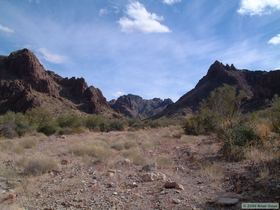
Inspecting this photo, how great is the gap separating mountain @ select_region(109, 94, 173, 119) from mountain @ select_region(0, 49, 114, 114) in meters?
42.3

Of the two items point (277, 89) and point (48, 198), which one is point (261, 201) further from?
point (277, 89)

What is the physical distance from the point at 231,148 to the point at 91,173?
502 cm

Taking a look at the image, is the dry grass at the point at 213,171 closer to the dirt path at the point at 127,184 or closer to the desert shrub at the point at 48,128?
the dirt path at the point at 127,184

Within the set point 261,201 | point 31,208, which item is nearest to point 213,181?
point 261,201

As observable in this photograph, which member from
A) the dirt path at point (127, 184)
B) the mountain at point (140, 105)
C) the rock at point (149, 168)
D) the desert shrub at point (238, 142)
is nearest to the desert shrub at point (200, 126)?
the desert shrub at point (238, 142)

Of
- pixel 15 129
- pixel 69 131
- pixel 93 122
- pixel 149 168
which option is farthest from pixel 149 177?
pixel 93 122

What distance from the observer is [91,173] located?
12023 millimetres

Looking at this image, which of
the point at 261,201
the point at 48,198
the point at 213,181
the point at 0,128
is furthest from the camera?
the point at 0,128

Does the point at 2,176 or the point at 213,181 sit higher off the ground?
the point at 213,181

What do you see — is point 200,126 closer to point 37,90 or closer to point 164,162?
point 164,162

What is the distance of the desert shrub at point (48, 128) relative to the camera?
110ft

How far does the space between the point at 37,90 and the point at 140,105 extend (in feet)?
→ 306

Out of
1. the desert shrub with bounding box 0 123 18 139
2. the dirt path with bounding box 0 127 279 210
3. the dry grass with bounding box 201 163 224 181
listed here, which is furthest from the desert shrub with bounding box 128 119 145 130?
the dry grass with bounding box 201 163 224 181

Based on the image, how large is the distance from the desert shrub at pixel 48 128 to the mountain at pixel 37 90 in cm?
3564
